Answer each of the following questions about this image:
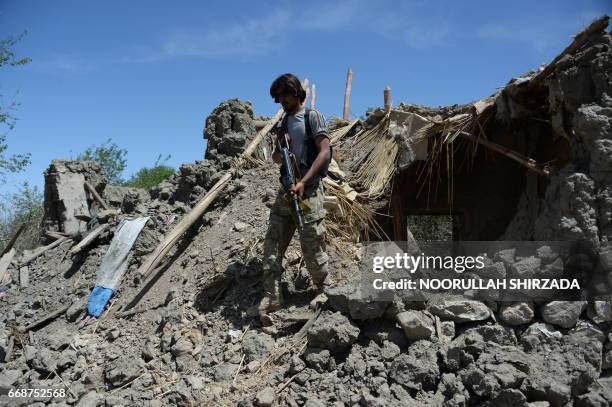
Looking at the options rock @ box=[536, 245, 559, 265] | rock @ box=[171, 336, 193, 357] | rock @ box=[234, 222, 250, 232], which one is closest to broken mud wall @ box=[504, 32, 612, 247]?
rock @ box=[536, 245, 559, 265]

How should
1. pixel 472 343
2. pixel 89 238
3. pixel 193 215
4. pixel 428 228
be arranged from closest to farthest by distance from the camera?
pixel 472 343
pixel 193 215
pixel 89 238
pixel 428 228

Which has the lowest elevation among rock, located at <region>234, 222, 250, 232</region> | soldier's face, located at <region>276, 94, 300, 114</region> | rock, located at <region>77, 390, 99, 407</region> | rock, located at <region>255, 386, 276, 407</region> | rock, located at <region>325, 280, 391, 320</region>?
rock, located at <region>77, 390, 99, 407</region>

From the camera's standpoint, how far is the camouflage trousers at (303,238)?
388 centimetres

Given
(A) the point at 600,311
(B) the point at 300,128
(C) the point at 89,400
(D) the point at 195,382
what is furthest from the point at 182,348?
(A) the point at 600,311

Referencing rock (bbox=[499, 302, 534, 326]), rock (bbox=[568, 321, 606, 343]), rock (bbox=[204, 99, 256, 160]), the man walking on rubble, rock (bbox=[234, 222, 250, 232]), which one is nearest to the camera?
rock (bbox=[568, 321, 606, 343])

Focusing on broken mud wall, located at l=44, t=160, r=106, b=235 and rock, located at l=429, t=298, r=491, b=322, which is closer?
rock, located at l=429, t=298, r=491, b=322

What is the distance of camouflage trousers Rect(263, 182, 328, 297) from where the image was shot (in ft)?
12.7

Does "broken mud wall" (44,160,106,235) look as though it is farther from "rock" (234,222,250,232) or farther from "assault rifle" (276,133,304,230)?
"assault rifle" (276,133,304,230)

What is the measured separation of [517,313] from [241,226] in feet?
9.53

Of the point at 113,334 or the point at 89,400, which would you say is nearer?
the point at 89,400

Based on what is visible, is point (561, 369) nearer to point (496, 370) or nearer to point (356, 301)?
point (496, 370)

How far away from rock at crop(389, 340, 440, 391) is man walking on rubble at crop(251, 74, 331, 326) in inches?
38.9

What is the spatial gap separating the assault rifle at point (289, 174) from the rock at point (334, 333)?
2.39 feet

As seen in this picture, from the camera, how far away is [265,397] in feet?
10.9
